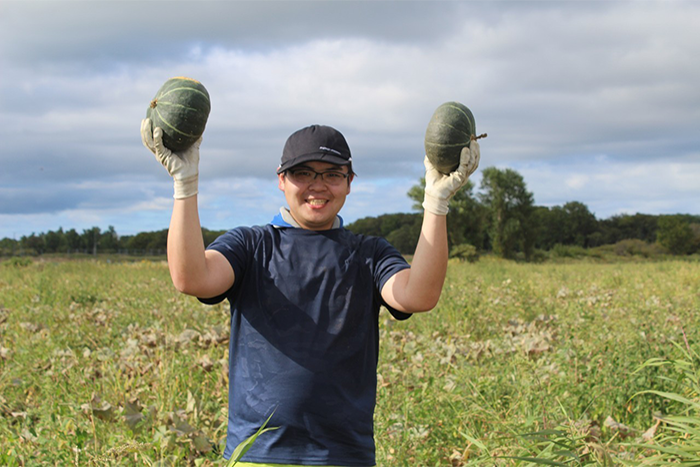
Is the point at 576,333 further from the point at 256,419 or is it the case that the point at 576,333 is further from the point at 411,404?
the point at 256,419

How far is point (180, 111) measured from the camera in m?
2.12

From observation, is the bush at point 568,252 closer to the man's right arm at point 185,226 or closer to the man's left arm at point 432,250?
the man's left arm at point 432,250

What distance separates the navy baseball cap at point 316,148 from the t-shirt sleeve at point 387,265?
38cm

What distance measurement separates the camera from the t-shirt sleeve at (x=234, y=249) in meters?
2.33

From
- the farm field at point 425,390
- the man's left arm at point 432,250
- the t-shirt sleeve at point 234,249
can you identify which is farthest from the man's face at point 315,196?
the farm field at point 425,390

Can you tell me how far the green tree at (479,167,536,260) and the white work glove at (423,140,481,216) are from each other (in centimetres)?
4739

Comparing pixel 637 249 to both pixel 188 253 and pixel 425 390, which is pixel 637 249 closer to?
pixel 425 390

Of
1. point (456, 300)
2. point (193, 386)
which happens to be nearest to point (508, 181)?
point (456, 300)

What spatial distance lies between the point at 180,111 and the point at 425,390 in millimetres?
2672

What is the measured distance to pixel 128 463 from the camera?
302 centimetres

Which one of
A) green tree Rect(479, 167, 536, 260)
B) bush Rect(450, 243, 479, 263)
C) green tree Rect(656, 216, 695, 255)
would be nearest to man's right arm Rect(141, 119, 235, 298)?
bush Rect(450, 243, 479, 263)

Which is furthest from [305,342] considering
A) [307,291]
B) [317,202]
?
[317,202]

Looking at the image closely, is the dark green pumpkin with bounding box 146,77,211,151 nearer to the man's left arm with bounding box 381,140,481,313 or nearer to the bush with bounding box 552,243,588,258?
the man's left arm with bounding box 381,140,481,313

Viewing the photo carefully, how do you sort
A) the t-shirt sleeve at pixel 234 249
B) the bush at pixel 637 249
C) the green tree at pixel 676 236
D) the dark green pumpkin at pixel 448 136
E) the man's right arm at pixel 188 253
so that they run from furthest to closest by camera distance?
the green tree at pixel 676 236, the bush at pixel 637 249, the t-shirt sleeve at pixel 234 249, the dark green pumpkin at pixel 448 136, the man's right arm at pixel 188 253
